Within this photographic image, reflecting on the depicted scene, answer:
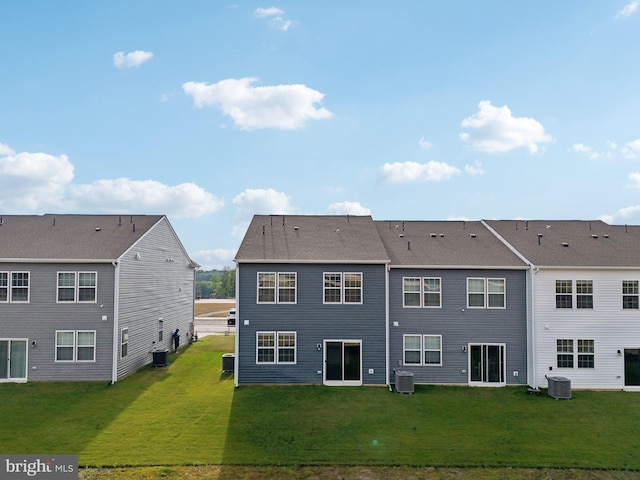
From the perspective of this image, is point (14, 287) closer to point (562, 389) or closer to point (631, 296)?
point (562, 389)

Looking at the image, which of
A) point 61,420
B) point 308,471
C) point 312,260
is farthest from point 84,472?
point 312,260

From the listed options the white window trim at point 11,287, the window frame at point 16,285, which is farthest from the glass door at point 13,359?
the window frame at point 16,285

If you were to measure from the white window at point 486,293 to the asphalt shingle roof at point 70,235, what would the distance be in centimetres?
1602

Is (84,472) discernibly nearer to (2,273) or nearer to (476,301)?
(2,273)

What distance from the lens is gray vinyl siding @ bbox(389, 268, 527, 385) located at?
707 inches

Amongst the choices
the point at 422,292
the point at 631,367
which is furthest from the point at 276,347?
the point at 631,367

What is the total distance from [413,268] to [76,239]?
53.4ft

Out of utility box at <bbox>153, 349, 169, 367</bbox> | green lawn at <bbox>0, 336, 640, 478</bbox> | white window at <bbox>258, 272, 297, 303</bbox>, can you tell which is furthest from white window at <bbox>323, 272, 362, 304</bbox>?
utility box at <bbox>153, 349, 169, 367</bbox>

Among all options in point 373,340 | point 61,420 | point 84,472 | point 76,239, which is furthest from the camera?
point 76,239

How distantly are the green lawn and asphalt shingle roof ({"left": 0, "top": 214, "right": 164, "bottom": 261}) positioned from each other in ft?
18.7

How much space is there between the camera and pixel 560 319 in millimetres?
17953

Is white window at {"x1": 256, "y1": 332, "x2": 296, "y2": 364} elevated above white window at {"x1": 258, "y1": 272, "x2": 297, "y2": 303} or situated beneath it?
situated beneath

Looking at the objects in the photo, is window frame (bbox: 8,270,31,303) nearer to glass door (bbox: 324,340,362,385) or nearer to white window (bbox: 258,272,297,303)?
white window (bbox: 258,272,297,303)

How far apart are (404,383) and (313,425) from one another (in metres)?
5.09
